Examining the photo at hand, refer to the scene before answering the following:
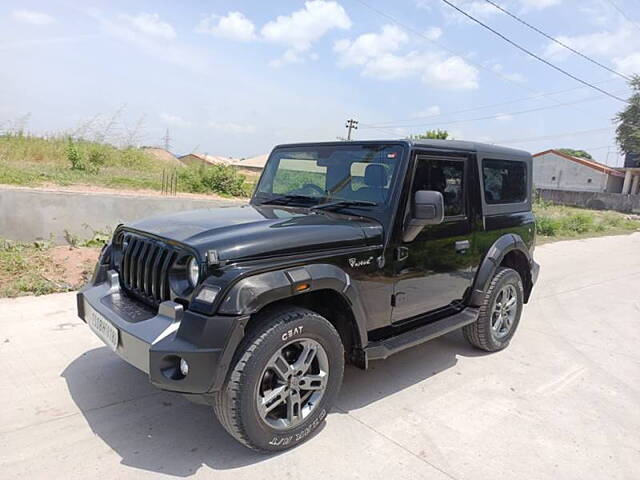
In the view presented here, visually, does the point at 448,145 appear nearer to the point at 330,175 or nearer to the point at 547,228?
the point at 330,175

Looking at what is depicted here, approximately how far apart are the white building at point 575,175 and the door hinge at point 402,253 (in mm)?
42378

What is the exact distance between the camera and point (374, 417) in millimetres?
3055

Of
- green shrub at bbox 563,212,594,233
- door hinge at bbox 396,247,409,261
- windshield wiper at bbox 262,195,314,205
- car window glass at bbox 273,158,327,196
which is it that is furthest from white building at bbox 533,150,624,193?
door hinge at bbox 396,247,409,261

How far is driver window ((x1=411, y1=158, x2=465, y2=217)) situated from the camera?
3.31 metres

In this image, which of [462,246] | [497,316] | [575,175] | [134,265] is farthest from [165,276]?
[575,175]

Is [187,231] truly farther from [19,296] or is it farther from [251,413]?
[19,296]

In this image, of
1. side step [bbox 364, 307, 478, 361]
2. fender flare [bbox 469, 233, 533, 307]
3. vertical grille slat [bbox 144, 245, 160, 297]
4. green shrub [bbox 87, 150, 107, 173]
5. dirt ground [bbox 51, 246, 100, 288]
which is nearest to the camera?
vertical grille slat [bbox 144, 245, 160, 297]

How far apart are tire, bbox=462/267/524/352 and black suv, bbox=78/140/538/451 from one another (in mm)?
18

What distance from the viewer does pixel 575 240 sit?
43.8 feet

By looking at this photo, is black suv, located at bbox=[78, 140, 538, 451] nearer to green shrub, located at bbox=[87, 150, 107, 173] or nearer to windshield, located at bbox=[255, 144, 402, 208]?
windshield, located at bbox=[255, 144, 402, 208]

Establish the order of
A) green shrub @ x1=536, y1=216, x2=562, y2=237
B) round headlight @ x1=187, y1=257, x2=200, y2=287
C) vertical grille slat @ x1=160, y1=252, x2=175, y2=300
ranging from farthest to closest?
1. green shrub @ x1=536, y1=216, x2=562, y2=237
2. vertical grille slat @ x1=160, y1=252, x2=175, y2=300
3. round headlight @ x1=187, y1=257, x2=200, y2=287

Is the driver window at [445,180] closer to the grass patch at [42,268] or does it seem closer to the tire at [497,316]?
the tire at [497,316]

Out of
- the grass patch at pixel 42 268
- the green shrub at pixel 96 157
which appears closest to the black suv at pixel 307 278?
the grass patch at pixel 42 268

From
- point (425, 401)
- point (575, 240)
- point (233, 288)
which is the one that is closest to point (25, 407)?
point (233, 288)
